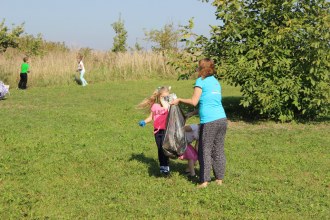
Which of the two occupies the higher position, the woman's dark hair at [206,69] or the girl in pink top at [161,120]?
the woman's dark hair at [206,69]

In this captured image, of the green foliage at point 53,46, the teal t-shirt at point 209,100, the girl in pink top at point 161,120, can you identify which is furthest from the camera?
the green foliage at point 53,46

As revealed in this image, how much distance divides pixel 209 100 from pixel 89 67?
73.6ft

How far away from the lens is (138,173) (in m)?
7.06

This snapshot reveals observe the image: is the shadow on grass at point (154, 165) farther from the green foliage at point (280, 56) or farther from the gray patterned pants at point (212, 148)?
the green foliage at point (280, 56)

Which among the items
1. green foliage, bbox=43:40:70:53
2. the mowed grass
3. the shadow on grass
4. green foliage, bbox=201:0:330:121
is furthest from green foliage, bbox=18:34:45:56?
the shadow on grass

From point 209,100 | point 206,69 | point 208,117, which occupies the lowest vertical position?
point 208,117

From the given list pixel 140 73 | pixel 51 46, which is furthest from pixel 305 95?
pixel 51 46

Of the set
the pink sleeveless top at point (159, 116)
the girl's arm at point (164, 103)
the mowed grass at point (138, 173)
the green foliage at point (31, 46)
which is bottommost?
the mowed grass at point (138, 173)

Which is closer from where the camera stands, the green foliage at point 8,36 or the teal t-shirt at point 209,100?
the teal t-shirt at point 209,100

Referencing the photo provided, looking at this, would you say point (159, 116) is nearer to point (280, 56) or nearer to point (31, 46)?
point (280, 56)

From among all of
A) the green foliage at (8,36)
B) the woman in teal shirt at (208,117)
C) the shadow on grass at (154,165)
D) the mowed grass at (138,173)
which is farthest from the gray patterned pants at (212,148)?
the green foliage at (8,36)

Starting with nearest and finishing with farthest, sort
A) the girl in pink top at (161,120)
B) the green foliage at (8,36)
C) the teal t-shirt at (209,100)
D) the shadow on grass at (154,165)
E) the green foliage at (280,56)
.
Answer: the teal t-shirt at (209,100), the girl in pink top at (161,120), the shadow on grass at (154,165), the green foliage at (280,56), the green foliage at (8,36)

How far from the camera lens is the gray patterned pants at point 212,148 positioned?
245 inches

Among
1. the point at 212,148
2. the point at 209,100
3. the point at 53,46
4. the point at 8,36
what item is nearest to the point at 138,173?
the point at 212,148
